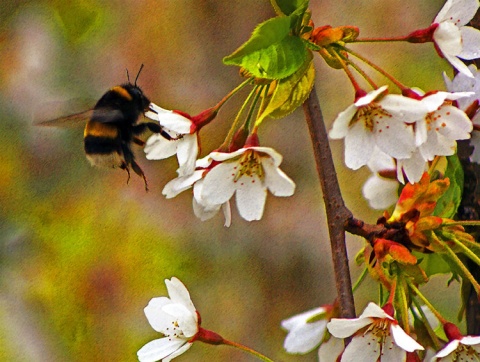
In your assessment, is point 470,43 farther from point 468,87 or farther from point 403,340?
point 403,340

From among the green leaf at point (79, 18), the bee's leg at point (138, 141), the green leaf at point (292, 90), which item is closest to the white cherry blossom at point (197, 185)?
the green leaf at point (292, 90)

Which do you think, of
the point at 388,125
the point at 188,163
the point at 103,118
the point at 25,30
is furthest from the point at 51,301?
the point at 388,125

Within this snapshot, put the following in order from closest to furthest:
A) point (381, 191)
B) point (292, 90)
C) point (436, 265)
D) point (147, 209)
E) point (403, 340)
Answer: point (403, 340), point (292, 90), point (436, 265), point (381, 191), point (147, 209)

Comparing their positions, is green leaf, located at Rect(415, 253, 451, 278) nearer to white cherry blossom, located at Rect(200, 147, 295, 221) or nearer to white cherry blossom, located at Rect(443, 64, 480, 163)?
white cherry blossom, located at Rect(443, 64, 480, 163)

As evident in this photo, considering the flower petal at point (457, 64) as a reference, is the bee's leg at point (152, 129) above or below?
below

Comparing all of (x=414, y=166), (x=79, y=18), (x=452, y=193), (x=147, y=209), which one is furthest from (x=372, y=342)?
(x=79, y=18)

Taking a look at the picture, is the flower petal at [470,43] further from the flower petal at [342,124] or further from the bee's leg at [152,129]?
the bee's leg at [152,129]
